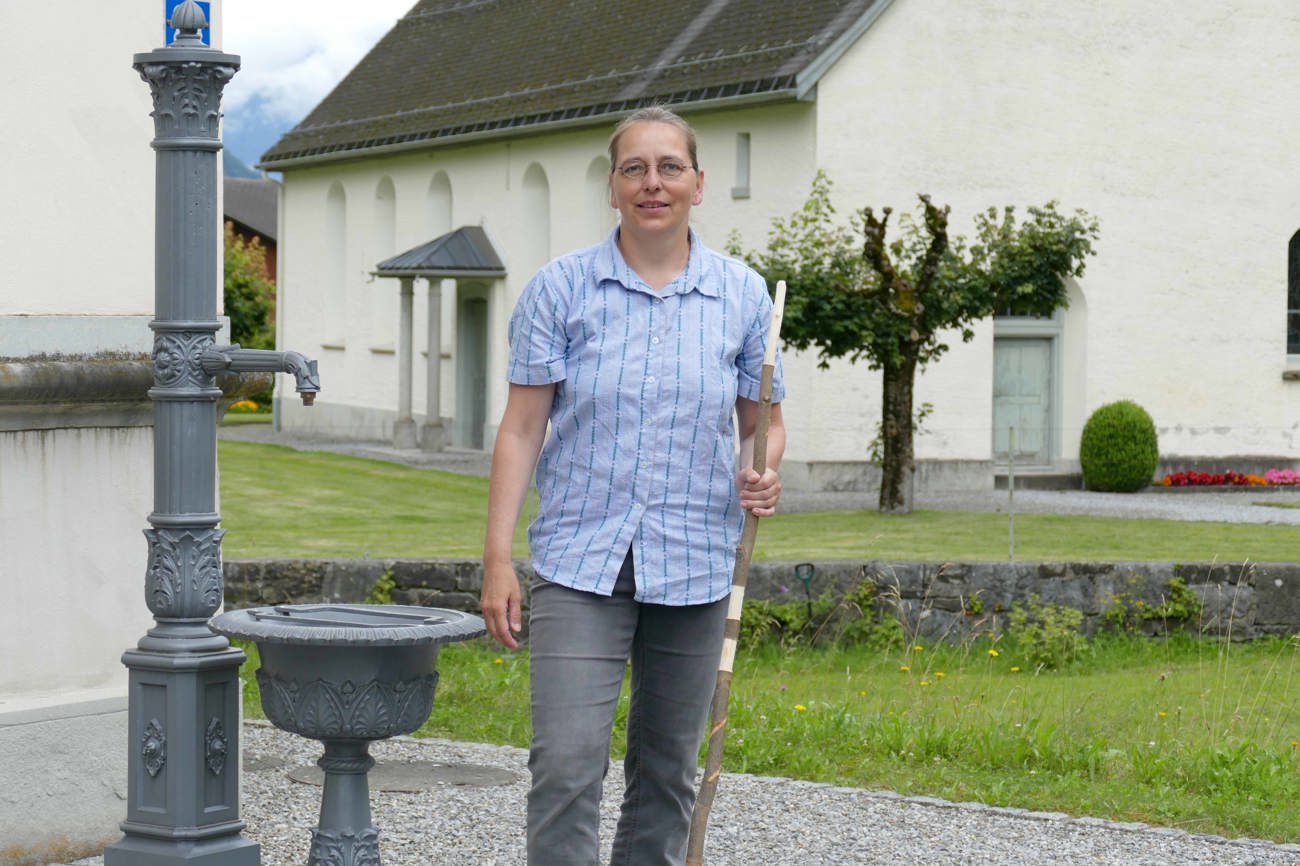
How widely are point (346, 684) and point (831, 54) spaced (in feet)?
67.3

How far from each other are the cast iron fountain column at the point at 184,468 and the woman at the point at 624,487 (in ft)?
2.14

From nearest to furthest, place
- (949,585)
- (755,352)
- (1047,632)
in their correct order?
(755,352) → (1047,632) → (949,585)

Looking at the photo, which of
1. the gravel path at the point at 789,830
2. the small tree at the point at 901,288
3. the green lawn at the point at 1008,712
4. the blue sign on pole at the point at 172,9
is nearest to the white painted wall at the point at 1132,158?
the small tree at the point at 901,288

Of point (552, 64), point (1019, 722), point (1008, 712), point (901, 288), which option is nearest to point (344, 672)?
point (1019, 722)

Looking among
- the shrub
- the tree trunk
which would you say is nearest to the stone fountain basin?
the shrub

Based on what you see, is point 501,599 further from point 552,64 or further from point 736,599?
point 552,64

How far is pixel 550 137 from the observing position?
3053cm

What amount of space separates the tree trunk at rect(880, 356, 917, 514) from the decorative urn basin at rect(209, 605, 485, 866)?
16.8 m

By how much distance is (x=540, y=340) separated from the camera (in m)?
4.77

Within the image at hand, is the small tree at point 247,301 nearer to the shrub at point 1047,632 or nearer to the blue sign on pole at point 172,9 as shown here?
the shrub at point 1047,632

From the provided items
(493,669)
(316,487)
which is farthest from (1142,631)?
(316,487)

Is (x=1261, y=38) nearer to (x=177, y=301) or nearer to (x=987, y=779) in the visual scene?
(x=987, y=779)

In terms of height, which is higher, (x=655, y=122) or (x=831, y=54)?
(x=831, y=54)

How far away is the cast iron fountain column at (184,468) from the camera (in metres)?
5.06
